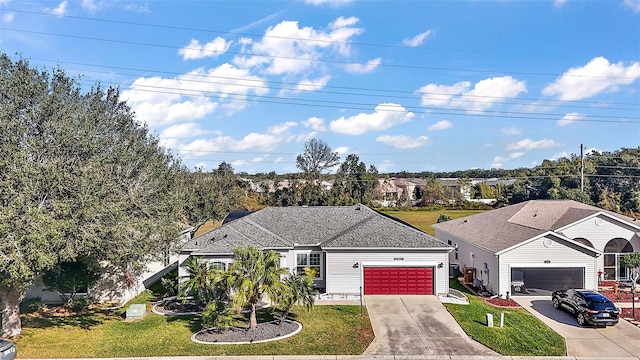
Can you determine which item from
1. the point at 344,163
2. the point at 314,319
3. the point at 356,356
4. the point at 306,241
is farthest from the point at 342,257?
the point at 344,163

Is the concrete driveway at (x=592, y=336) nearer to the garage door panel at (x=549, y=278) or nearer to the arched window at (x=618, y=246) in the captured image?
the garage door panel at (x=549, y=278)

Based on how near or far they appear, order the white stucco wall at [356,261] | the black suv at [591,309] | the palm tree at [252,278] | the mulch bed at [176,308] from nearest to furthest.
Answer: the palm tree at [252,278]
the black suv at [591,309]
the mulch bed at [176,308]
the white stucco wall at [356,261]

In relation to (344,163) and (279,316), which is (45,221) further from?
(344,163)

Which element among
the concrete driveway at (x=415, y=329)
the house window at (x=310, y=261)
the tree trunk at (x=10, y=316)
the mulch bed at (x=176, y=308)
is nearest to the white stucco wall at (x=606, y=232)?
the concrete driveway at (x=415, y=329)

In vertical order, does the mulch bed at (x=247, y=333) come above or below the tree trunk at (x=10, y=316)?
below

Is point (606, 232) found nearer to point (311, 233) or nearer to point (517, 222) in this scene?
point (517, 222)

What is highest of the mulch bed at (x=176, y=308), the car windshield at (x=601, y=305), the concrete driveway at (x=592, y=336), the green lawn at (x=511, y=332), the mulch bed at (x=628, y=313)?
the car windshield at (x=601, y=305)
